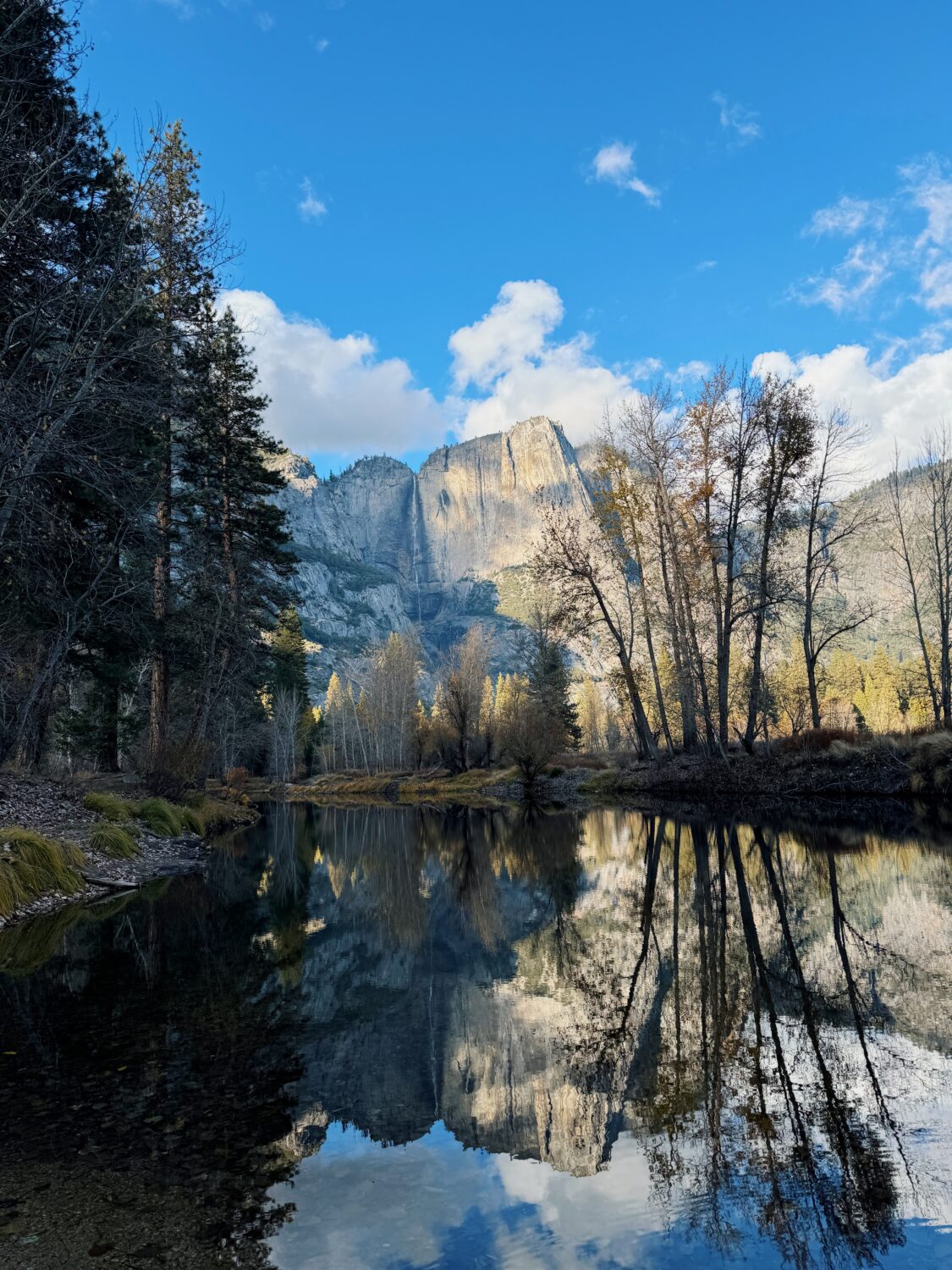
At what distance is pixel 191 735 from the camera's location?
68.0ft

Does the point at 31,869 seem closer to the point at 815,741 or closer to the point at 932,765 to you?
the point at 932,765

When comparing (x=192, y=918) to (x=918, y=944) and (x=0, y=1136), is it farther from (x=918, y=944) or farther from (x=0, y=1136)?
(x=918, y=944)

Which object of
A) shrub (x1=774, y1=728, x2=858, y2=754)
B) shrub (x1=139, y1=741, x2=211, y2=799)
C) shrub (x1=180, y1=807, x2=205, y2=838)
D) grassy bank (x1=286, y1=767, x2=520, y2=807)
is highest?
shrub (x1=139, y1=741, x2=211, y2=799)

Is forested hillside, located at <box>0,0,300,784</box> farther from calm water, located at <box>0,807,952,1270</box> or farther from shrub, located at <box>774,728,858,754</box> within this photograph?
shrub, located at <box>774,728,858,754</box>

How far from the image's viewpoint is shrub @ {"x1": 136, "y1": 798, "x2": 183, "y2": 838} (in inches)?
616

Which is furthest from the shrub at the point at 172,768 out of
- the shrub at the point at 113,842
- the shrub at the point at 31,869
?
the shrub at the point at 31,869

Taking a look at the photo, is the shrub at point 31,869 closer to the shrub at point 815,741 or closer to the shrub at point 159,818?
the shrub at point 159,818

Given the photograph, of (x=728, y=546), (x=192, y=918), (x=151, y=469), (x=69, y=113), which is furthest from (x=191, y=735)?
(x=728, y=546)

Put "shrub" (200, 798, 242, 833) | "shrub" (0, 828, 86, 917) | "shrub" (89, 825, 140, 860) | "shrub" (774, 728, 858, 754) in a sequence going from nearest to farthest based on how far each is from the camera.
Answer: "shrub" (0, 828, 86, 917) < "shrub" (89, 825, 140, 860) < "shrub" (774, 728, 858, 754) < "shrub" (200, 798, 242, 833)

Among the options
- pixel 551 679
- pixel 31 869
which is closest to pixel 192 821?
pixel 31 869

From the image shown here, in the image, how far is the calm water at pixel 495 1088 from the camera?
2.62m

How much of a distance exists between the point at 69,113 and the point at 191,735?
1474 centimetres

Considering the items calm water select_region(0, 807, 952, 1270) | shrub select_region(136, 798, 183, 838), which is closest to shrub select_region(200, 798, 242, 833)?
shrub select_region(136, 798, 183, 838)

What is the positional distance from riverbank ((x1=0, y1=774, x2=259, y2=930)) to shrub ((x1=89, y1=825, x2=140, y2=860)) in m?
0.02
